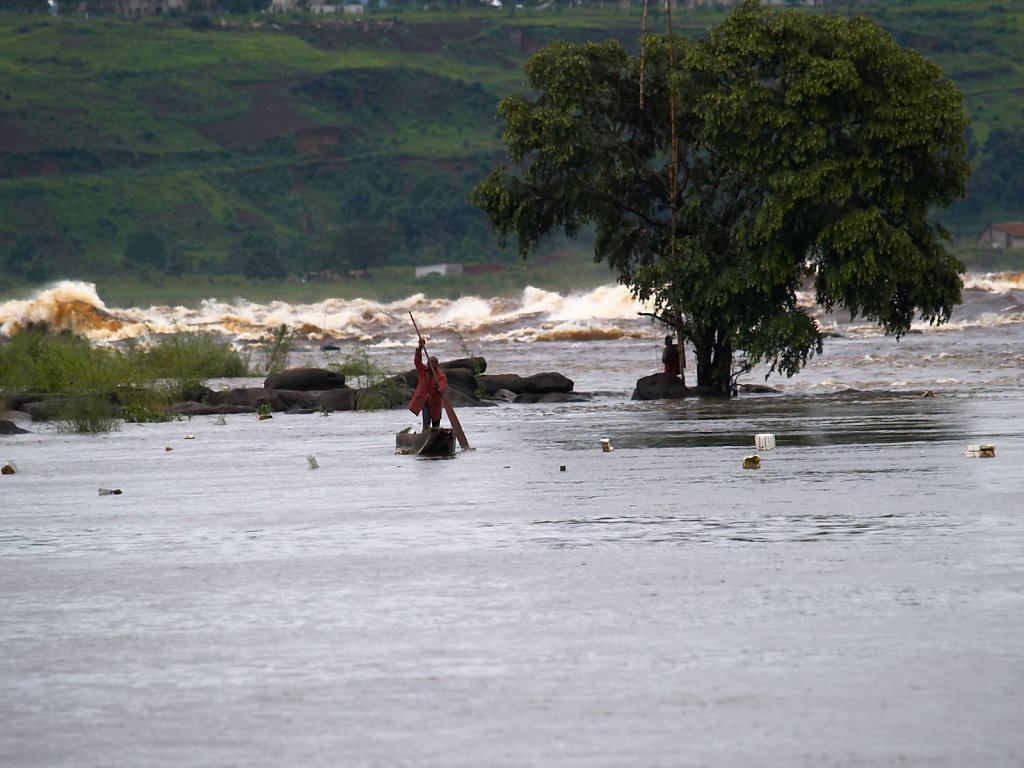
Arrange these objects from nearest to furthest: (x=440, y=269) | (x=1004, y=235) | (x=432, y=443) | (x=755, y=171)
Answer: (x=432, y=443) < (x=755, y=171) < (x=1004, y=235) < (x=440, y=269)

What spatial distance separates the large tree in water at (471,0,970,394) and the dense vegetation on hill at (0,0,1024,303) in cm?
9876

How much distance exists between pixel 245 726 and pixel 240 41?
19329cm

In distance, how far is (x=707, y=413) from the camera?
2552 cm

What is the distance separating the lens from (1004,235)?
430 ft

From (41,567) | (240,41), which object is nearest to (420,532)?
(41,567)

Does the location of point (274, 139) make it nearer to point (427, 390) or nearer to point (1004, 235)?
point (1004, 235)

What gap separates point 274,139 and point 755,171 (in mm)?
147005

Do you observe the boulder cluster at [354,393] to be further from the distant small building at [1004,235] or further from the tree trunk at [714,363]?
the distant small building at [1004,235]

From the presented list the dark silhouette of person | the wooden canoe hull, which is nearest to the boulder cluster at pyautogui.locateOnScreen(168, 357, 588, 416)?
the dark silhouette of person

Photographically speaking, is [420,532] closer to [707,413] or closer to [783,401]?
[707,413]

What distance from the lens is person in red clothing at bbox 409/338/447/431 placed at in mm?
19500

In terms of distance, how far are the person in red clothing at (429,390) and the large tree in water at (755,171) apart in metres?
8.44

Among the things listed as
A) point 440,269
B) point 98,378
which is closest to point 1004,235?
point 440,269

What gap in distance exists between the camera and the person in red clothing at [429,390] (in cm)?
1950
